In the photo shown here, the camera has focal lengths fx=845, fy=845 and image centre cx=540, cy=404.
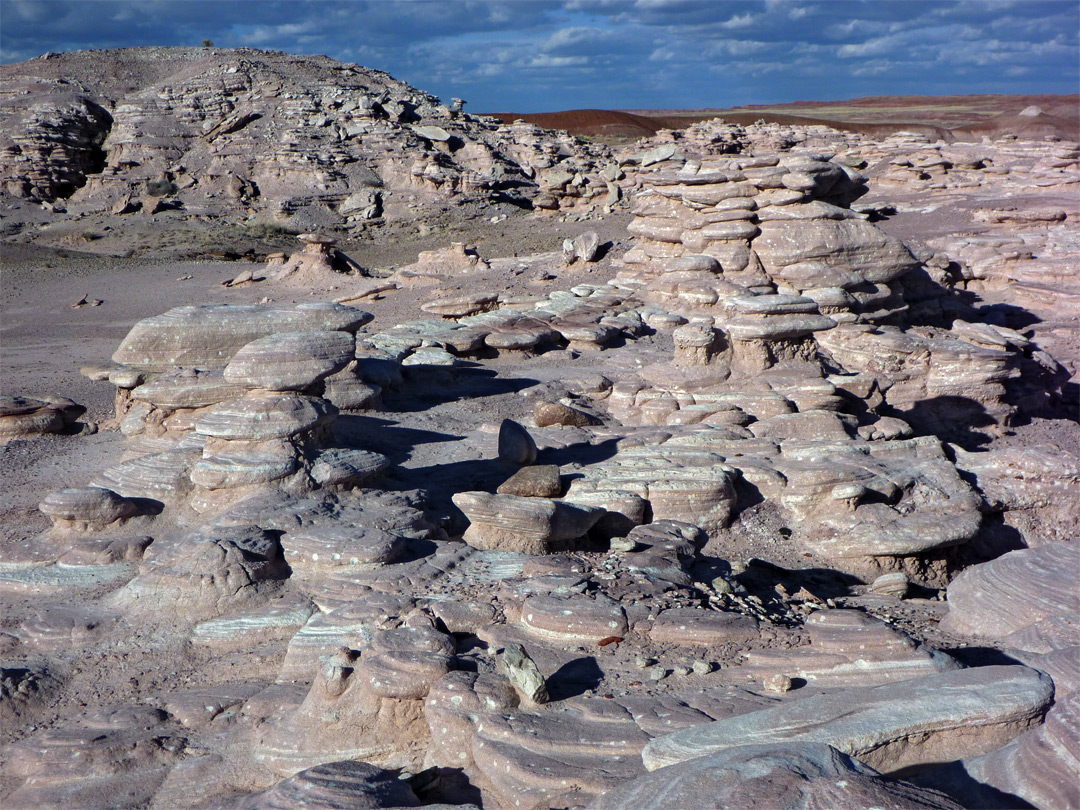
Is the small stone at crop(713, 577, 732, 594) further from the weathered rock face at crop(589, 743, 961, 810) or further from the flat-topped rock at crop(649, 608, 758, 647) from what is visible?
the weathered rock face at crop(589, 743, 961, 810)

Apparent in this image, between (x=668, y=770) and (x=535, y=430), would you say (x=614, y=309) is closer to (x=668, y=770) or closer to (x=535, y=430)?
(x=535, y=430)

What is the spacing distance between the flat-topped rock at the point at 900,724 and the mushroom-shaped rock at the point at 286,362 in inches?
168

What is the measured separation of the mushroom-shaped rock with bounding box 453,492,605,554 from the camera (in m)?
5.44

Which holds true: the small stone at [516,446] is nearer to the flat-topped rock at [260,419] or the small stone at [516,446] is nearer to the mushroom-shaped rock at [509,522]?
the mushroom-shaped rock at [509,522]

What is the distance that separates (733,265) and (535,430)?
15.7 feet

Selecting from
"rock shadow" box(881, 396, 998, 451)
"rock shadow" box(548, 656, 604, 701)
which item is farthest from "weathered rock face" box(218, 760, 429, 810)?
"rock shadow" box(881, 396, 998, 451)

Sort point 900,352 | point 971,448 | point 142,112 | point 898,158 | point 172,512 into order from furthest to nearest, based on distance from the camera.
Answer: point 142,112 < point 898,158 < point 900,352 < point 971,448 < point 172,512

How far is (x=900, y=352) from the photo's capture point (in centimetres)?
982

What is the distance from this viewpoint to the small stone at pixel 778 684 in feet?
11.8

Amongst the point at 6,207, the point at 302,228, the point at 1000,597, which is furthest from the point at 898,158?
the point at 6,207

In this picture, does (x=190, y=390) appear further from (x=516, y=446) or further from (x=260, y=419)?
(x=516, y=446)

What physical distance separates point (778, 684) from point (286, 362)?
4.26m

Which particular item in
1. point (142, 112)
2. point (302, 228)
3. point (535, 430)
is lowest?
point (535, 430)

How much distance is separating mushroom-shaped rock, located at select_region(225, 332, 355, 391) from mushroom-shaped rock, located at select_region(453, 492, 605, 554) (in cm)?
169
